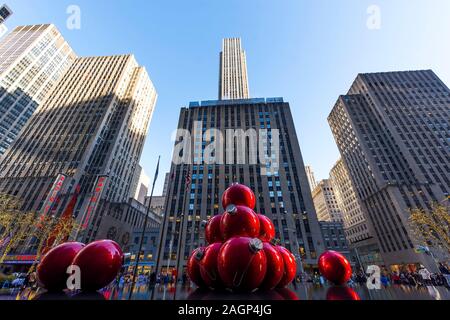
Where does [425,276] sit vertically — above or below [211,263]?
below

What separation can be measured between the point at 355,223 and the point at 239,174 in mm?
59070

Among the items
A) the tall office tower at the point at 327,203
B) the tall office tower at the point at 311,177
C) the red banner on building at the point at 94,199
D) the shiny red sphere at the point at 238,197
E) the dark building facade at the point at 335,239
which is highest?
the tall office tower at the point at 311,177

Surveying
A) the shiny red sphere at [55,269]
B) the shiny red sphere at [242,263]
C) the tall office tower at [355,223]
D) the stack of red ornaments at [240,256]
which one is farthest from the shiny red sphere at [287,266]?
the tall office tower at [355,223]

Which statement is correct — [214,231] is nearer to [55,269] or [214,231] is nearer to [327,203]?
[55,269]

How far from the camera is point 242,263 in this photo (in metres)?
6.97

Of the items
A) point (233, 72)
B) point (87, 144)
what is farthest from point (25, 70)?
point (233, 72)

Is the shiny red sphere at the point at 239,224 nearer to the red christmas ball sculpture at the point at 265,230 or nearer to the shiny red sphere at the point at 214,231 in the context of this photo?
the shiny red sphere at the point at 214,231

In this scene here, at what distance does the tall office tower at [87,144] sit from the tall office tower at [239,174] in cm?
2448

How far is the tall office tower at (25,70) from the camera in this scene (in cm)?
9675

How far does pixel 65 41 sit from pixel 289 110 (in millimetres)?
152686

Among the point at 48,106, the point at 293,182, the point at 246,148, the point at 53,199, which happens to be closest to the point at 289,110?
the point at 246,148

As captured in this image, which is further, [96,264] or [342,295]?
[342,295]

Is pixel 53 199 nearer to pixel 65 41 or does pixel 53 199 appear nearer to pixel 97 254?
pixel 97 254

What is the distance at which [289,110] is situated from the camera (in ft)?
243
